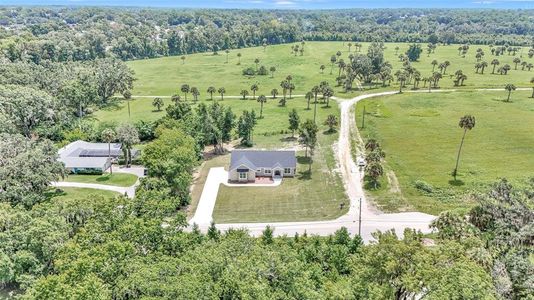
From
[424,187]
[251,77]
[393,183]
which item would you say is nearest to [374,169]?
[393,183]

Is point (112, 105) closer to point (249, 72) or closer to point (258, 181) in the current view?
point (249, 72)

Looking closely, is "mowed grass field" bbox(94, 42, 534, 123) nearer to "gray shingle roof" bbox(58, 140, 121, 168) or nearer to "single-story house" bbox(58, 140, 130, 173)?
"gray shingle roof" bbox(58, 140, 121, 168)

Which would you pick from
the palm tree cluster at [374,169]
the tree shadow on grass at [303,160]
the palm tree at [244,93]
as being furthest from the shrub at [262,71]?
the palm tree cluster at [374,169]

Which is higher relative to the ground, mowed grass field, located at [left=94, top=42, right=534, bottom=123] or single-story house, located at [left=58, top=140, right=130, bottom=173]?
mowed grass field, located at [left=94, top=42, right=534, bottom=123]

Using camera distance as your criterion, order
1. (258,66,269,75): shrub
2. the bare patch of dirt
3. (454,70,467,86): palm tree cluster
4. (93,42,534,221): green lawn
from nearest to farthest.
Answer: (93,42,534,221): green lawn, the bare patch of dirt, (454,70,467,86): palm tree cluster, (258,66,269,75): shrub

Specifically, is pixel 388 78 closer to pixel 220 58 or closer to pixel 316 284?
pixel 220 58

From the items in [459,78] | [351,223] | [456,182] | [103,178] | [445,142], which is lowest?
[103,178]

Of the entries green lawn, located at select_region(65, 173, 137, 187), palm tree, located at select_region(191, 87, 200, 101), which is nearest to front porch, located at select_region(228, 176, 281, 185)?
green lawn, located at select_region(65, 173, 137, 187)
